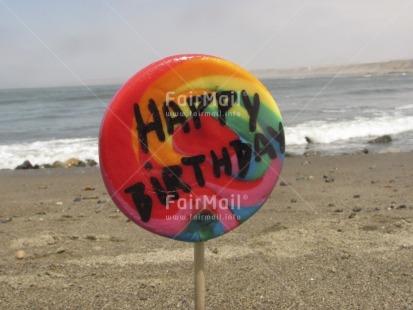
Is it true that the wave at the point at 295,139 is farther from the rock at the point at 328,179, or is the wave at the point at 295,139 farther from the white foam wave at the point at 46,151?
the rock at the point at 328,179

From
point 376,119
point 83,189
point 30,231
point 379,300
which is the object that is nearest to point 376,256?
point 379,300

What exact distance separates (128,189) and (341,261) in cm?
216

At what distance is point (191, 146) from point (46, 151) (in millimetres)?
11544

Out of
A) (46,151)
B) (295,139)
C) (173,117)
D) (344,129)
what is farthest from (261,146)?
(344,129)

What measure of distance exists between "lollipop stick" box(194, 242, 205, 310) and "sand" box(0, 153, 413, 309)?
0.74 meters

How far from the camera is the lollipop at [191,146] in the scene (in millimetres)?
2422

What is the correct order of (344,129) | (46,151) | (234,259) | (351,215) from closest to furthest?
(234,259) < (351,215) < (46,151) < (344,129)

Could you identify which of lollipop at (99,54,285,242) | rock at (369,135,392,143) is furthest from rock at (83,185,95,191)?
rock at (369,135,392,143)

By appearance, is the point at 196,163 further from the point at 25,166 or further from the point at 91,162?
the point at 25,166

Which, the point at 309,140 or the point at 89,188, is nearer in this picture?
the point at 89,188

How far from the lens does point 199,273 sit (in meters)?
2.64

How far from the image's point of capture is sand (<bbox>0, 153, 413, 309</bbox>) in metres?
3.52

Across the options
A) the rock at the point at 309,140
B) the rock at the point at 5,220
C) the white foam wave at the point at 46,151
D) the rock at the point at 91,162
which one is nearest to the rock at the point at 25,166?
the white foam wave at the point at 46,151

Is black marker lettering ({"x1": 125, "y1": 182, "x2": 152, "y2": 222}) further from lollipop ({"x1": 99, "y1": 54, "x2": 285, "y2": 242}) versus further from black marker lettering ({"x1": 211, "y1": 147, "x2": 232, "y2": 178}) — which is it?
black marker lettering ({"x1": 211, "y1": 147, "x2": 232, "y2": 178})
